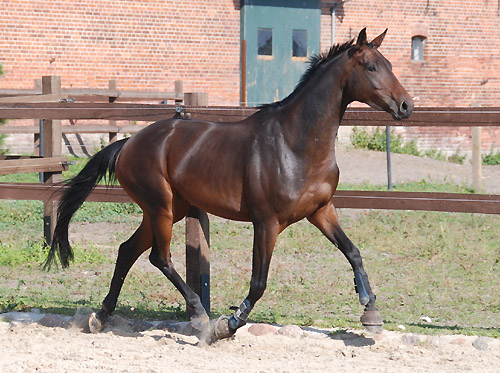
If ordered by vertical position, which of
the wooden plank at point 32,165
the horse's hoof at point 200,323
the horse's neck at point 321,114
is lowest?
the horse's hoof at point 200,323

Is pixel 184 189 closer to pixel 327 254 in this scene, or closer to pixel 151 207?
pixel 151 207

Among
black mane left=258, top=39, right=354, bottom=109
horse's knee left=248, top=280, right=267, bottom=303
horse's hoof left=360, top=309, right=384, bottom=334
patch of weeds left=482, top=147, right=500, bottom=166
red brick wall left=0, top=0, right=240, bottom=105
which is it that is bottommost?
horse's hoof left=360, top=309, right=384, bottom=334

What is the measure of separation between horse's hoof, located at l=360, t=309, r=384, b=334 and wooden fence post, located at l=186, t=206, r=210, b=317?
1.45 metres

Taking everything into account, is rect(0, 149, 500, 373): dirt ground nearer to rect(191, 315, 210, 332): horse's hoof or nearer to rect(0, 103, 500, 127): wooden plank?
rect(191, 315, 210, 332): horse's hoof

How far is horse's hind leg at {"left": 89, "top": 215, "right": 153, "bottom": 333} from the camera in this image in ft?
19.7

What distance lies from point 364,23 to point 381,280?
1447 centimetres

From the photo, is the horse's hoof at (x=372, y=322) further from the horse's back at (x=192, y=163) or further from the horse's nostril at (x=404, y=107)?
the horse's nostril at (x=404, y=107)

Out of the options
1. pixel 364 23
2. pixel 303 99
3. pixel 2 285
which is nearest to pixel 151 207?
pixel 303 99

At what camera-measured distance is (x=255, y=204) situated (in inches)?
212

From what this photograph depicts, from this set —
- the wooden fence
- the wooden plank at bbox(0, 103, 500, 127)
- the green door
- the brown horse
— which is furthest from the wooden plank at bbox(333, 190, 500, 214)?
the green door

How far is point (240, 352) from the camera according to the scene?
17.8ft

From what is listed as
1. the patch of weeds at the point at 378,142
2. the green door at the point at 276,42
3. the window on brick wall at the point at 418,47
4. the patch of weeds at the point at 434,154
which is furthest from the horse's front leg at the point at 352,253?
the window on brick wall at the point at 418,47

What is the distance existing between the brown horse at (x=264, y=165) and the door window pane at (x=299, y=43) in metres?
15.3

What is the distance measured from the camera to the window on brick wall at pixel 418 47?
875 inches
